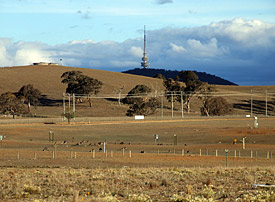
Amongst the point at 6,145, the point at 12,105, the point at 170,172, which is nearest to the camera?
the point at 170,172

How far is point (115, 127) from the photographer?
334 ft

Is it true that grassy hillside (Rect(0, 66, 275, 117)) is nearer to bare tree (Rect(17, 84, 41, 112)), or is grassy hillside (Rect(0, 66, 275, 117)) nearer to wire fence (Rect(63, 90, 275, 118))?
wire fence (Rect(63, 90, 275, 118))

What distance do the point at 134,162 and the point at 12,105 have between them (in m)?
94.0

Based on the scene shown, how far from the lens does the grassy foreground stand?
70.0 ft

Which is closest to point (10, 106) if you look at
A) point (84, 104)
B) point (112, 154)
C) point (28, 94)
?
point (28, 94)

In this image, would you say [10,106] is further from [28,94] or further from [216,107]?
[216,107]

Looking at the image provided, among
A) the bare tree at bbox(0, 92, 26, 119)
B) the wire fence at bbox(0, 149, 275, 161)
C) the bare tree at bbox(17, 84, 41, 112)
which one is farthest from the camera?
the bare tree at bbox(17, 84, 41, 112)

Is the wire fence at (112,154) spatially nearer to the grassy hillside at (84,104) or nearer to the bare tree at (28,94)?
the grassy hillside at (84,104)

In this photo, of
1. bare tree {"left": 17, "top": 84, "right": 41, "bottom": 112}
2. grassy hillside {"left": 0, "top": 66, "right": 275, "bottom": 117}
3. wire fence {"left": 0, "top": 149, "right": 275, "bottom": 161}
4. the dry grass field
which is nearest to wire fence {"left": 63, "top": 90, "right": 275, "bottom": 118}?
grassy hillside {"left": 0, "top": 66, "right": 275, "bottom": 117}

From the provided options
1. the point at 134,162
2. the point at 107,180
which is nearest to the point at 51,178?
the point at 107,180

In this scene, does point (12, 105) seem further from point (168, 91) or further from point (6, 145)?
point (6, 145)

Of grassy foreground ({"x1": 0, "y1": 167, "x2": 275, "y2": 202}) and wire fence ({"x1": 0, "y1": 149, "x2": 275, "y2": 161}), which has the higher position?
grassy foreground ({"x1": 0, "y1": 167, "x2": 275, "y2": 202})

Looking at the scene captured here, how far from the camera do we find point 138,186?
25219mm

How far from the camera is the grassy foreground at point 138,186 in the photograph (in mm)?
21328
